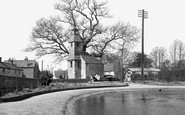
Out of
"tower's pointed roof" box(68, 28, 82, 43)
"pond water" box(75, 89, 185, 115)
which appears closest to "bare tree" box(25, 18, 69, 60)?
"tower's pointed roof" box(68, 28, 82, 43)

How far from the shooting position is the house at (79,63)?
50594mm

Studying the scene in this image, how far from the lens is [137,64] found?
88.4 m

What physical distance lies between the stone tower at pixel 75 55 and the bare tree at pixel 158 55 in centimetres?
4966

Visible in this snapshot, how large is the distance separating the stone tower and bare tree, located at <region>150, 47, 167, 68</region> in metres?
49.7

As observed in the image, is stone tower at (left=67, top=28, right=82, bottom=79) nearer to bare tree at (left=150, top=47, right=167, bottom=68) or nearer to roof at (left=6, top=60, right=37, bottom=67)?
roof at (left=6, top=60, right=37, bottom=67)

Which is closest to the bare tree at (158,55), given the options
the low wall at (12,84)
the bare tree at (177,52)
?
the bare tree at (177,52)

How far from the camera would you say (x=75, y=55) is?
2041 inches

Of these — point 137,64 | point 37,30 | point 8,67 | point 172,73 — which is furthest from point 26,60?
point 172,73

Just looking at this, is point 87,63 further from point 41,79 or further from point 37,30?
point 41,79

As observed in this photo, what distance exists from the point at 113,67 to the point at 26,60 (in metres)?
30.1

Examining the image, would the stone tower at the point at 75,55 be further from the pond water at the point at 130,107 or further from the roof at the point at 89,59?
the pond water at the point at 130,107

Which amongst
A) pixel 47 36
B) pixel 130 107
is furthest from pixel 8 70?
pixel 130 107

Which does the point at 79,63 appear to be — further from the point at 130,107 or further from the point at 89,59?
the point at 130,107

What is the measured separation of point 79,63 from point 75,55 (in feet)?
6.38
